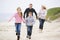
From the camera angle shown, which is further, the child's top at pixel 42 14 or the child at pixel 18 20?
the child's top at pixel 42 14

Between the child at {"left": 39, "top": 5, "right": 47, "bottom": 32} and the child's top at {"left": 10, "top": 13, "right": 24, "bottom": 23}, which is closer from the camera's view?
the child's top at {"left": 10, "top": 13, "right": 24, "bottom": 23}

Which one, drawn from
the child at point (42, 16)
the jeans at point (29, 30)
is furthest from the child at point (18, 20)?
the child at point (42, 16)

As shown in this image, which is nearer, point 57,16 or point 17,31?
point 17,31

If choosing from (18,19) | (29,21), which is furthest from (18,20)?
(29,21)

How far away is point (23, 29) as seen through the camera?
7.17 ft

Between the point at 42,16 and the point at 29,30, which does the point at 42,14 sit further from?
the point at 29,30

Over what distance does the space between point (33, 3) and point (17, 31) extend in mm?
399

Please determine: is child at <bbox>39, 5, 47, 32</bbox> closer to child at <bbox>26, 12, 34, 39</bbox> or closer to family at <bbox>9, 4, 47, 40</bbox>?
family at <bbox>9, 4, 47, 40</bbox>

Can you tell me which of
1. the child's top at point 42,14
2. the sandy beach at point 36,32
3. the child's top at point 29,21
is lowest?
the sandy beach at point 36,32

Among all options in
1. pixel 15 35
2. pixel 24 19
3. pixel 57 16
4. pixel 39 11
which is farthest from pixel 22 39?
pixel 57 16

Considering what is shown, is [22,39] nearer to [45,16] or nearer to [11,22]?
[11,22]

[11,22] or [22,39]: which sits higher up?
[11,22]

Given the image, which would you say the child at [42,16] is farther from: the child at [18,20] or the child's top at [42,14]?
the child at [18,20]

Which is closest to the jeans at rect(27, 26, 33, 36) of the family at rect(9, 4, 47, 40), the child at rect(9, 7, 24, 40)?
the family at rect(9, 4, 47, 40)
